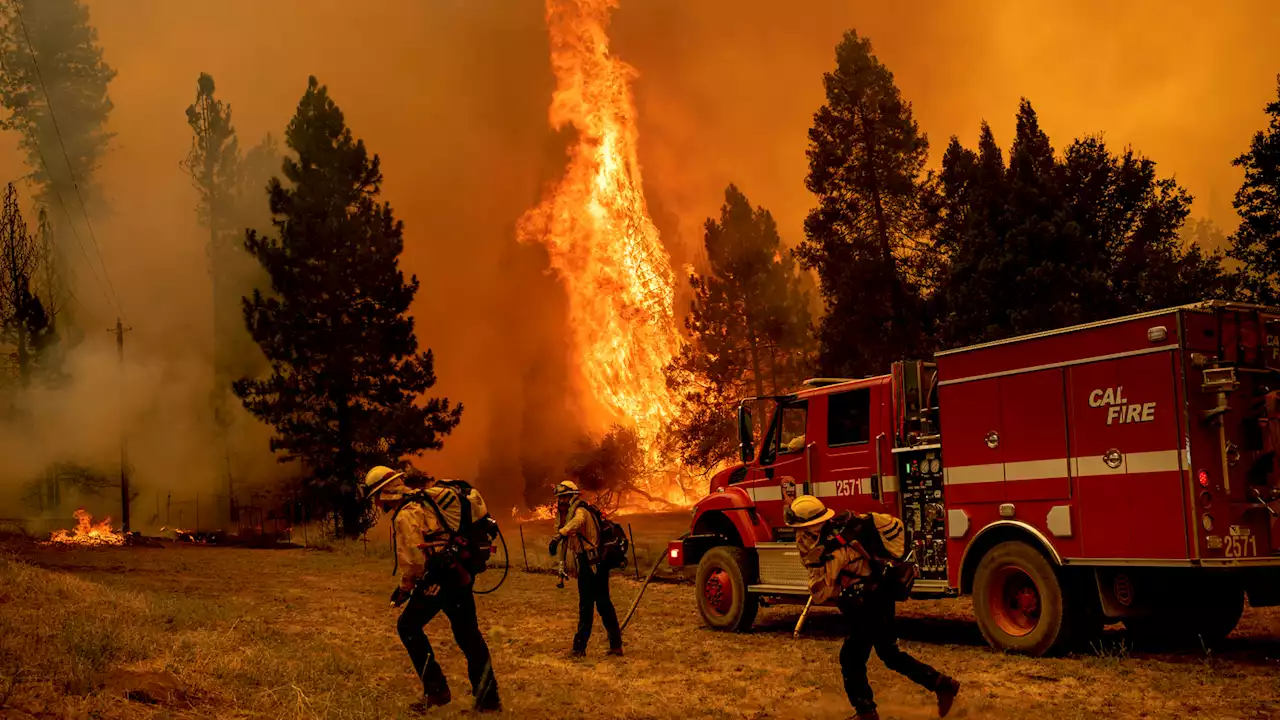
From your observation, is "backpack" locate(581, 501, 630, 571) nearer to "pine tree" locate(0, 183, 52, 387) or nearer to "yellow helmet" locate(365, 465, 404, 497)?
"yellow helmet" locate(365, 465, 404, 497)

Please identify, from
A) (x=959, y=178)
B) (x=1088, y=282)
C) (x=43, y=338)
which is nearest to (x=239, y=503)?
(x=43, y=338)

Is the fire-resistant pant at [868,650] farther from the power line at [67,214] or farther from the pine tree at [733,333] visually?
the power line at [67,214]

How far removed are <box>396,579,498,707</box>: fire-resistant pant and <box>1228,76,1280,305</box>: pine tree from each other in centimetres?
2916

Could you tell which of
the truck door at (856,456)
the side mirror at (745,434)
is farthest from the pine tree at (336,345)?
the truck door at (856,456)

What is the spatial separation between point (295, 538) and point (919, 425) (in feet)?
108

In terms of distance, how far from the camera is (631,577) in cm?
2356

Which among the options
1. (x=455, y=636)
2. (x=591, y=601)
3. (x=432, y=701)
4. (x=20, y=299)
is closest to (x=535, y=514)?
(x=20, y=299)

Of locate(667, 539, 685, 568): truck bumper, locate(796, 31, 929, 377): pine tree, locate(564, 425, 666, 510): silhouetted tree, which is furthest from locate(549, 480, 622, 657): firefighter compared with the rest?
locate(564, 425, 666, 510): silhouetted tree

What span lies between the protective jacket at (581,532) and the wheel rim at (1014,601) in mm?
4637

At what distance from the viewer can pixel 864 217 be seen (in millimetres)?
38719

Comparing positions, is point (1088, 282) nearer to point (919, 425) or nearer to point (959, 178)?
point (959, 178)

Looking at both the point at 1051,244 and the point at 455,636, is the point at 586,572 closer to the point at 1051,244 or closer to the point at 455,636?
the point at 455,636

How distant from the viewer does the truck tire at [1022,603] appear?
10.8 metres

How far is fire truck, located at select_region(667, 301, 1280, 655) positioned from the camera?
394 inches
